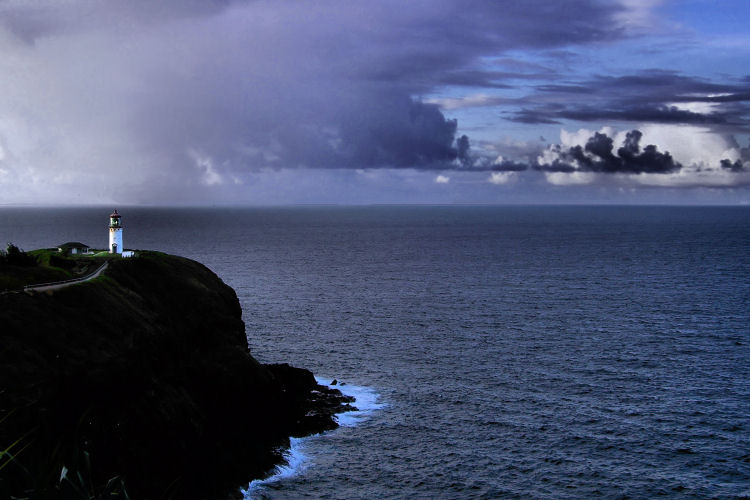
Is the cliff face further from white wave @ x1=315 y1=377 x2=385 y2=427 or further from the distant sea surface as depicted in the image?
the distant sea surface

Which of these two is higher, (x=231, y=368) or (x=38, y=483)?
(x=38, y=483)

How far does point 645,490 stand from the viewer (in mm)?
43875

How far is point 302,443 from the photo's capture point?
52844 millimetres

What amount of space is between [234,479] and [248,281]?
87.7 metres

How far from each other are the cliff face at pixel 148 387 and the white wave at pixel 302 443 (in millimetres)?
1050

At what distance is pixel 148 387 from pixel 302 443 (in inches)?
557

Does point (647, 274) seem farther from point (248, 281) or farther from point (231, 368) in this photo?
point (231, 368)

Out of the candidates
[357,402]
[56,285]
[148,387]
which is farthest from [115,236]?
[357,402]

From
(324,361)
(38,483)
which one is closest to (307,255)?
(324,361)

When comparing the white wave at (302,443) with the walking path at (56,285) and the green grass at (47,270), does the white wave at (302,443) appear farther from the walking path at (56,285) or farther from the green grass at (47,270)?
the green grass at (47,270)

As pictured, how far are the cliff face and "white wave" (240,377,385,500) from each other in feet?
3.44

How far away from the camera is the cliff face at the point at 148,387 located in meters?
37.8

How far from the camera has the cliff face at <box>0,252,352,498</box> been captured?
A: 1490 inches

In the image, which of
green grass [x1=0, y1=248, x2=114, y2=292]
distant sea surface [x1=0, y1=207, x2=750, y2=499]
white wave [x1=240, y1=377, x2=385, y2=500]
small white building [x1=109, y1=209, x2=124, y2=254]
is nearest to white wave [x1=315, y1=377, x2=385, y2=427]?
white wave [x1=240, y1=377, x2=385, y2=500]
